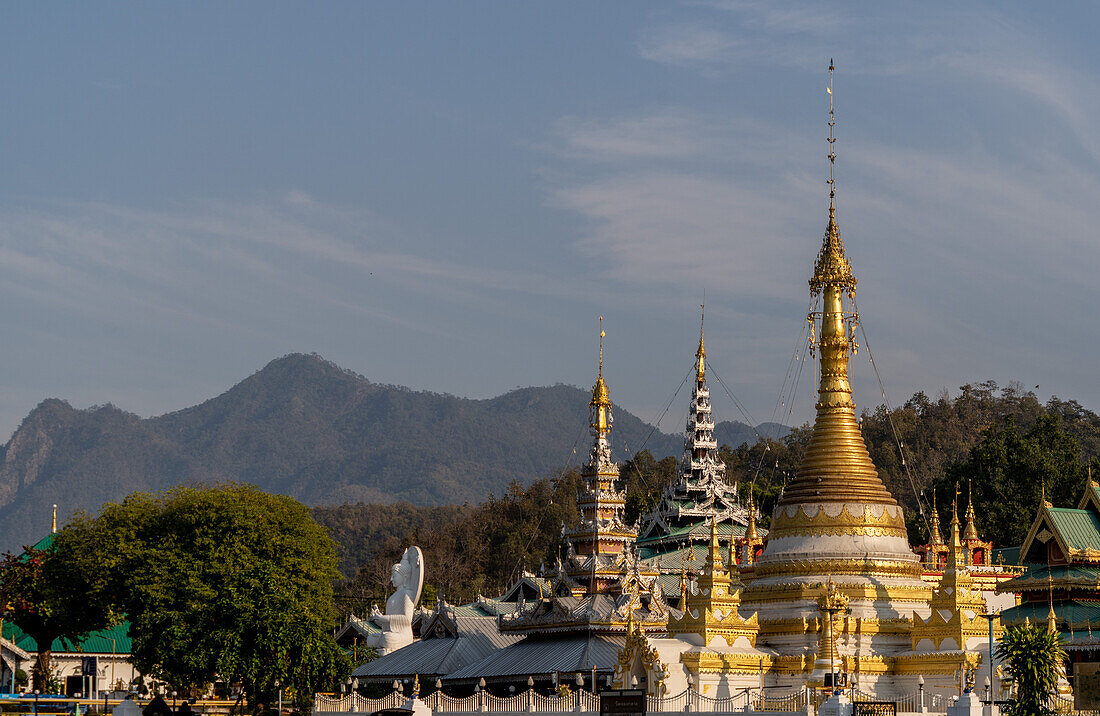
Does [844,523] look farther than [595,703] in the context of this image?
Yes

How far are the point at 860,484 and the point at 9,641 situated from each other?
32473 mm

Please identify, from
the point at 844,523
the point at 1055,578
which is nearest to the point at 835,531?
the point at 844,523

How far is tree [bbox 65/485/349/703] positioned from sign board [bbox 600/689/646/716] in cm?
1267

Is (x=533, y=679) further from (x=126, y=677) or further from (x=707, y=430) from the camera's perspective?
(x=707, y=430)

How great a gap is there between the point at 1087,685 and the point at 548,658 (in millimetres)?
15877

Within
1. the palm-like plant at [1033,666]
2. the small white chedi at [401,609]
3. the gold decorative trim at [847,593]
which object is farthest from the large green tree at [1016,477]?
the palm-like plant at [1033,666]

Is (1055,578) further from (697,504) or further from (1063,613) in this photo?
(697,504)

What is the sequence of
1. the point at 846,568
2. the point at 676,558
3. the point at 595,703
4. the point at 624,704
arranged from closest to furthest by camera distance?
the point at 624,704 → the point at 595,703 → the point at 846,568 → the point at 676,558

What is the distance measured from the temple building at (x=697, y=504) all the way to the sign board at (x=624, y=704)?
43.6 meters

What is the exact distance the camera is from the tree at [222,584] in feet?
149

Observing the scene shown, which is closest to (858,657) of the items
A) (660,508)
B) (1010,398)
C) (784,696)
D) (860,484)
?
(784,696)

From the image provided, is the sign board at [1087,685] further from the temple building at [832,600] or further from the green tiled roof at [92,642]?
the green tiled roof at [92,642]

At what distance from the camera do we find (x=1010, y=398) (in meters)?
127

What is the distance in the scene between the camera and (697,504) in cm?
8681
